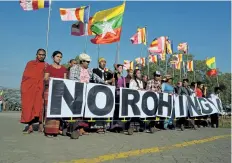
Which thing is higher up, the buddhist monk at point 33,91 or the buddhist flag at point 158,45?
the buddhist flag at point 158,45

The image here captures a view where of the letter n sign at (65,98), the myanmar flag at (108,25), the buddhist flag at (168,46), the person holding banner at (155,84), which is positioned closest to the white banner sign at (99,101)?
the letter n sign at (65,98)

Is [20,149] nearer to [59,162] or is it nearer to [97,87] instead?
[59,162]

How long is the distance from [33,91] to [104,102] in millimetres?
1839

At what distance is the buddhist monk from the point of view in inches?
313

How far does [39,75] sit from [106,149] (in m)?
3.18

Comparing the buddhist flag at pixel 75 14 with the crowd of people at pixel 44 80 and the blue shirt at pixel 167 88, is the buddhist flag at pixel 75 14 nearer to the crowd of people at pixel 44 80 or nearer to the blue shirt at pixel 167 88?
the blue shirt at pixel 167 88

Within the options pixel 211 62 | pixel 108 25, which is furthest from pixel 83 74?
pixel 211 62

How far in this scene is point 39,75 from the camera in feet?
26.9

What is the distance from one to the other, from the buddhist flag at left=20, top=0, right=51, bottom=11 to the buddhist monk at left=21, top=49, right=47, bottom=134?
338cm

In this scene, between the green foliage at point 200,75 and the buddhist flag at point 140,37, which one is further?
the green foliage at point 200,75

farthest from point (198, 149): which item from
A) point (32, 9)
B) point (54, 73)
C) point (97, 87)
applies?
point (32, 9)

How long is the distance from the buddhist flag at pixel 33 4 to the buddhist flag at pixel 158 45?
1293 cm

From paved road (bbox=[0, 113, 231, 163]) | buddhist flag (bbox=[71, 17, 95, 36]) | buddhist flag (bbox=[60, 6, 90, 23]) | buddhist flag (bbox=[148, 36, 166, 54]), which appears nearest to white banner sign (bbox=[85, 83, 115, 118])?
paved road (bbox=[0, 113, 231, 163])

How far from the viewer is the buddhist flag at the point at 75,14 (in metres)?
13.5
